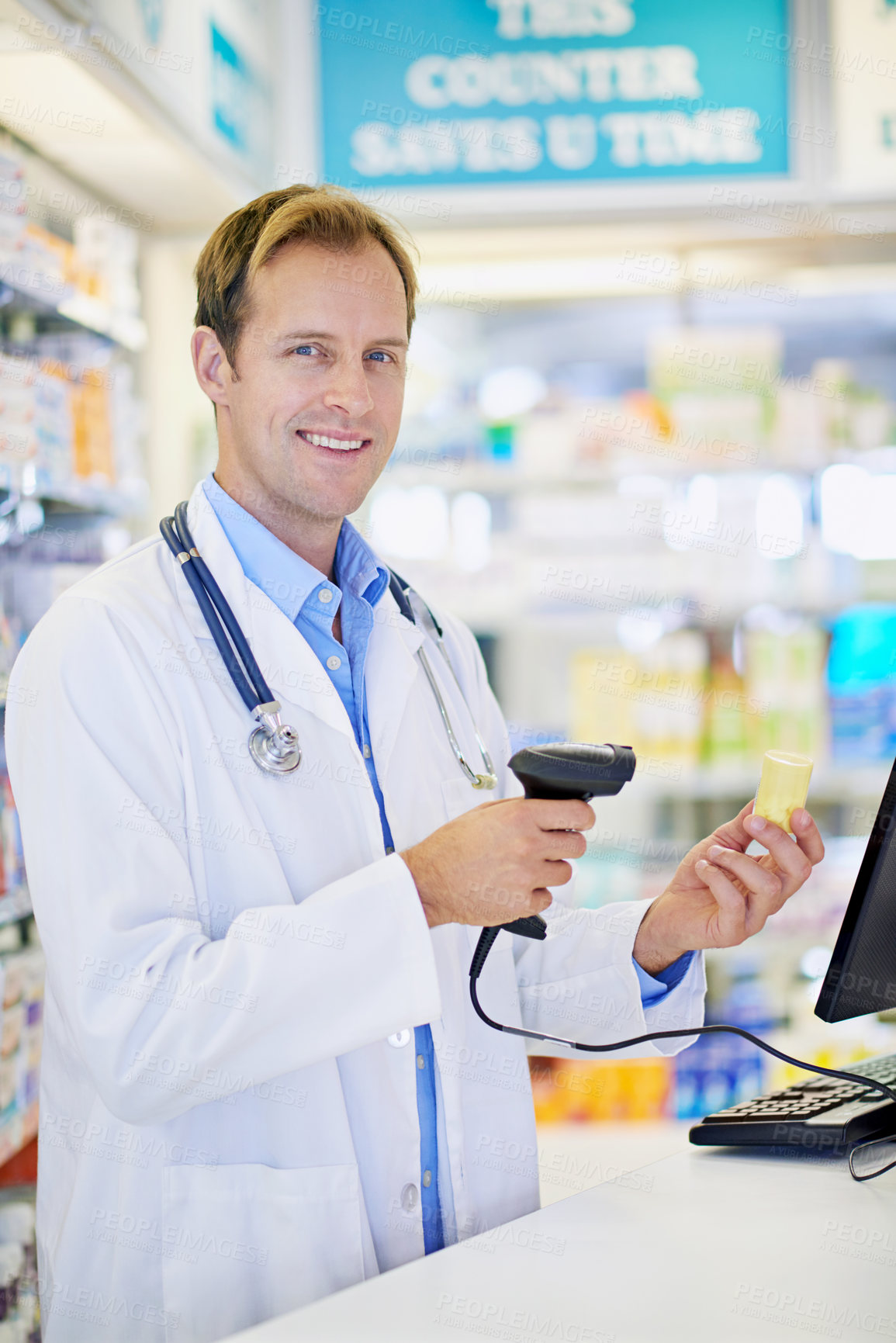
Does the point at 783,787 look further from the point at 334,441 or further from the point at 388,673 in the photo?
the point at 334,441

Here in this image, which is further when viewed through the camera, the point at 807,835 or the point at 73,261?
the point at 73,261

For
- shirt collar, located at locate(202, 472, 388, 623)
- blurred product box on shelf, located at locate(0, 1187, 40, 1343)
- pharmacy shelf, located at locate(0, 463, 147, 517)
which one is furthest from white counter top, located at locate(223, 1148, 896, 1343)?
pharmacy shelf, located at locate(0, 463, 147, 517)

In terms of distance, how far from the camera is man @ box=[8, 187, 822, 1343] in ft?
3.83

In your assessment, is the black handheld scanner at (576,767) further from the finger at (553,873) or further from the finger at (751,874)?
the finger at (751,874)

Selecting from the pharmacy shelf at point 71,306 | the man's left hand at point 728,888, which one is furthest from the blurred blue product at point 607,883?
the man's left hand at point 728,888

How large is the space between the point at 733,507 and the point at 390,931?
2592 millimetres

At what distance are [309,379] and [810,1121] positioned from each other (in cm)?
105

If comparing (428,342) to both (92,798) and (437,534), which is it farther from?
(92,798)

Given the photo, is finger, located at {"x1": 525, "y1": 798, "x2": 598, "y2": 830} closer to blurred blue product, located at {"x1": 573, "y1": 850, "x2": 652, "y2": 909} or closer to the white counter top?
the white counter top

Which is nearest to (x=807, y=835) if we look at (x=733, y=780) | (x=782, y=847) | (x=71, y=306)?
(x=782, y=847)

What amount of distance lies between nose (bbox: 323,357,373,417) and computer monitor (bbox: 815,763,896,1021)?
768 mm

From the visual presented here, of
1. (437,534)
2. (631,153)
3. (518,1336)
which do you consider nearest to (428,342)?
(437,534)

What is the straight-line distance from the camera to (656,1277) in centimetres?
101

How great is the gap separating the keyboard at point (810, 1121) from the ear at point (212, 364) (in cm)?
108
